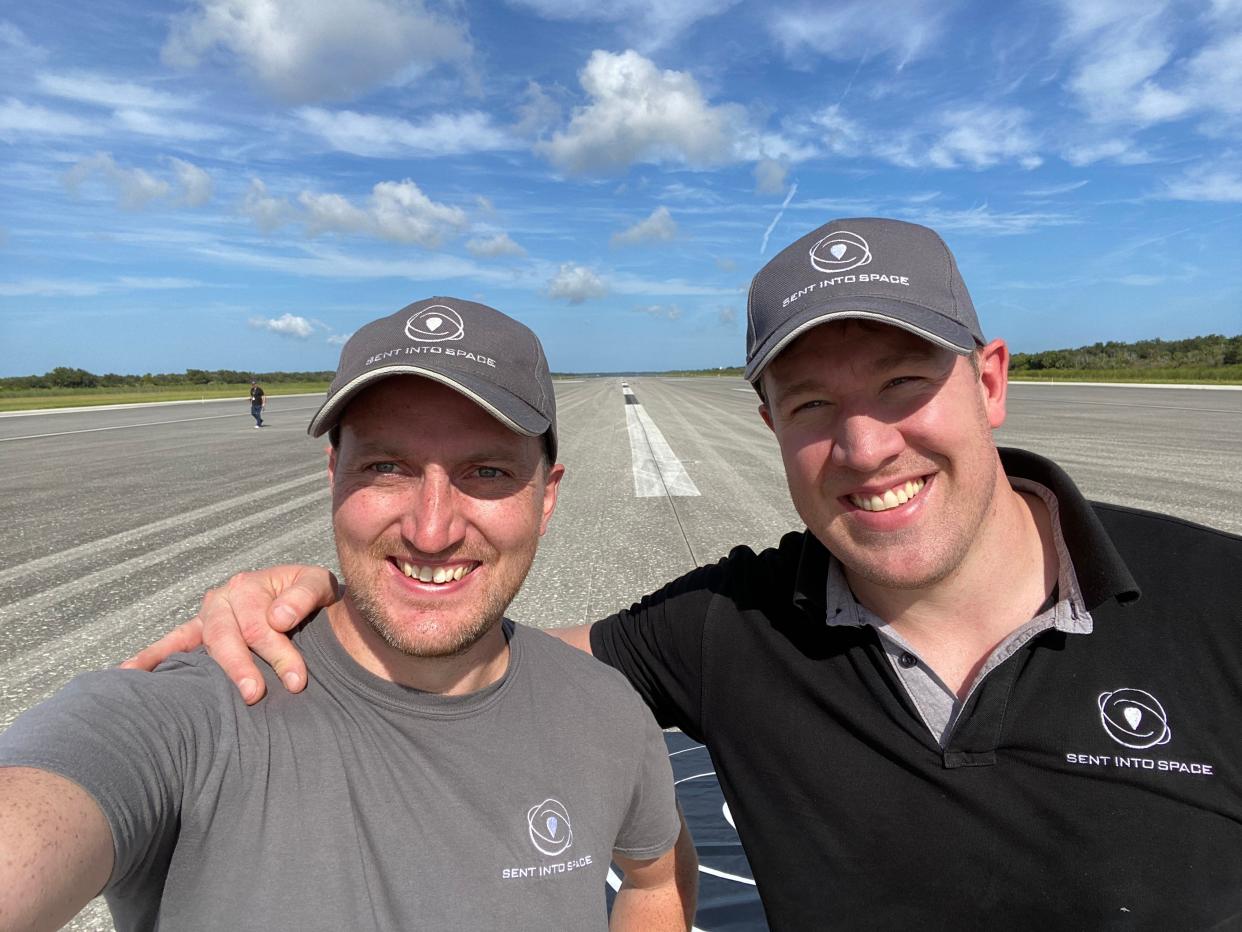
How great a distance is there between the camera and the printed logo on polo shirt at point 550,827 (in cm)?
166

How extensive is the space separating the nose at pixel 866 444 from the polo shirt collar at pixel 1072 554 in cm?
37

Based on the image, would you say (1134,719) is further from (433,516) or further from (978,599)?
(433,516)

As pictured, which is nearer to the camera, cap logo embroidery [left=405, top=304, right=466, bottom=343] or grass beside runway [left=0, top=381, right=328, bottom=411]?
cap logo embroidery [left=405, top=304, right=466, bottom=343]

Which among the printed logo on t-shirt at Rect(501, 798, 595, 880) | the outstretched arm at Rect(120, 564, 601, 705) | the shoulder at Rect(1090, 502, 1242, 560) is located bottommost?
the printed logo on t-shirt at Rect(501, 798, 595, 880)

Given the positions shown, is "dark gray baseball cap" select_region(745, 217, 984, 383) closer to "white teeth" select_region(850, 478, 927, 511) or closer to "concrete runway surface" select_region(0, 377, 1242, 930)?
"white teeth" select_region(850, 478, 927, 511)

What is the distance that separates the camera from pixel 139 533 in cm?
912

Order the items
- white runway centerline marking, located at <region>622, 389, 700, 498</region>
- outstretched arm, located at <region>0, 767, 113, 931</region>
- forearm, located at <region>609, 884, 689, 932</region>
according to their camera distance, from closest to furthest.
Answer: outstretched arm, located at <region>0, 767, 113, 931</region> < forearm, located at <region>609, 884, 689, 932</region> < white runway centerline marking, located at <region>622, 389, 700, 498</region>

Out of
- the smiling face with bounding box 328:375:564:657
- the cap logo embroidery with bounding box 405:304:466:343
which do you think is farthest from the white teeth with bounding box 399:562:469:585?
the cap logo embroidery with bounding box 405:304:466:343

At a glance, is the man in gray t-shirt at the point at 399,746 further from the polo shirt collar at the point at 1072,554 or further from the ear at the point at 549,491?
the polo shirt collar at the point at 1072,554

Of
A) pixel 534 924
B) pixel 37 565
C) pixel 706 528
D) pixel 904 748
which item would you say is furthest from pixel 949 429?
pixel 37 565

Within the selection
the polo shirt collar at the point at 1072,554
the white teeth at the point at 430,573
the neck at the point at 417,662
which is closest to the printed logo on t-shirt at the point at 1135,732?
the polo shirt collar at the point at 1072,554

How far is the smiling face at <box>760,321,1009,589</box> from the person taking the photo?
2.09m

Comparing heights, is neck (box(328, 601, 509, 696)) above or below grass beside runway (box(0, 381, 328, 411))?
above

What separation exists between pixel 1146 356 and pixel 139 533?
9817 cm
